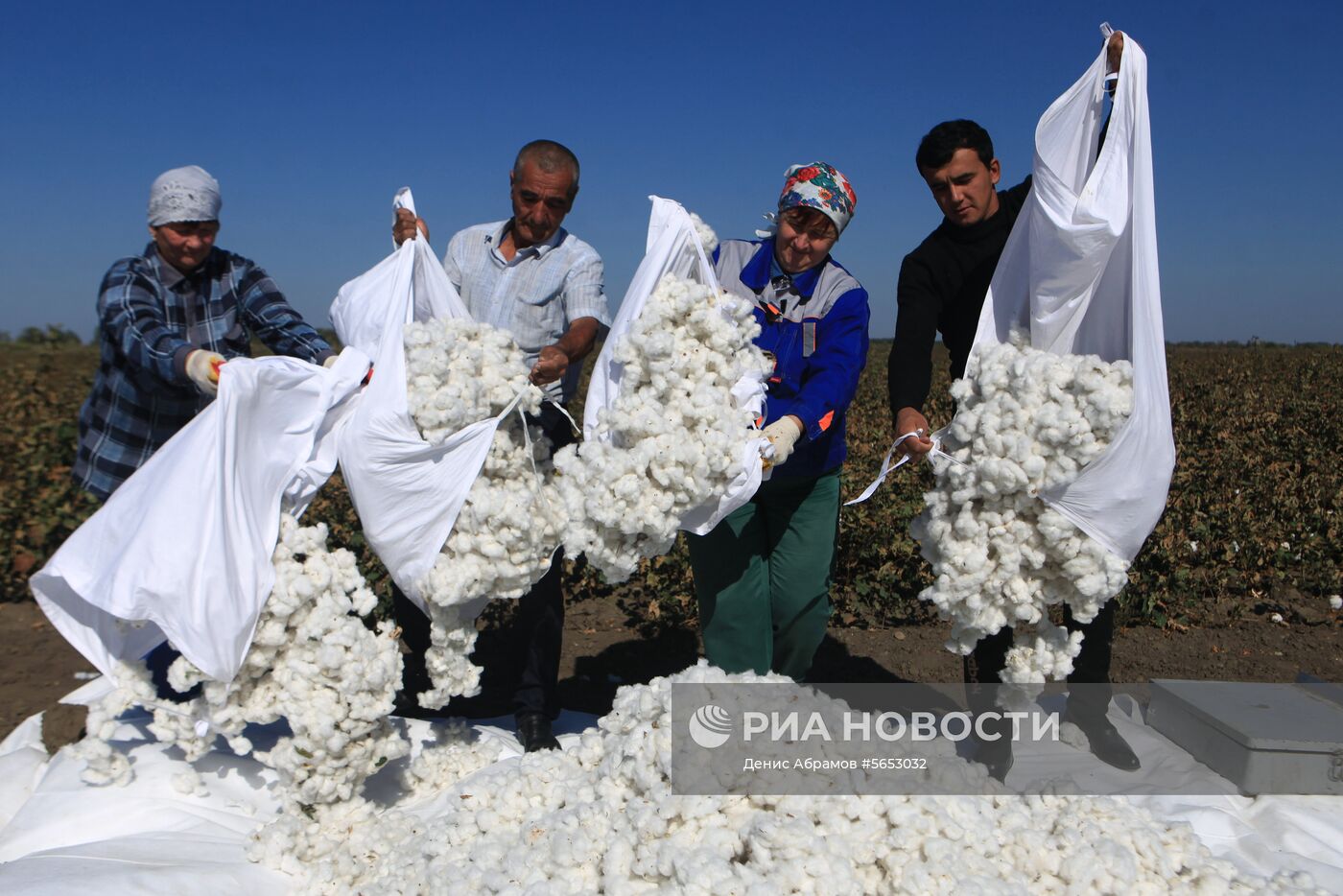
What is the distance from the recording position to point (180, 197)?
268 centimetres

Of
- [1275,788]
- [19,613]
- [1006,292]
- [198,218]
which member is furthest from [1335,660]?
[19,613]

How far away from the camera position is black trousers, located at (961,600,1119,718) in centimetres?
292

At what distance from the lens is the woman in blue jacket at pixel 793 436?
8.82 ft

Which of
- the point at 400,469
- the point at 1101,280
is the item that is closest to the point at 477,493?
the point at 400,469

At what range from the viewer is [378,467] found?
2.53 m

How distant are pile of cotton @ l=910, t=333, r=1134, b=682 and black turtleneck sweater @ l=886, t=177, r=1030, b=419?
13.1 inches

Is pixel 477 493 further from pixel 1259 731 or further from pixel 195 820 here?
pixel 1259 731

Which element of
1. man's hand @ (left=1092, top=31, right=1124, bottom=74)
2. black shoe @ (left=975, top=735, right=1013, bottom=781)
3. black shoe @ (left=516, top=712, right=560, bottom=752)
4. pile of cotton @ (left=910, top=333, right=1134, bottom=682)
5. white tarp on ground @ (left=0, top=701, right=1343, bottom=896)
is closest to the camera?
white tarp on ground @ (left=0, top=701, right=1343, bottom=896)

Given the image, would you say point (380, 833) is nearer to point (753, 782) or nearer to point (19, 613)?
point (753, 782)

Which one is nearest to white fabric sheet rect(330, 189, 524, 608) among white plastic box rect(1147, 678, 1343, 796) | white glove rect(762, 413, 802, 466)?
white glove rect(762, 413, 802, 466)

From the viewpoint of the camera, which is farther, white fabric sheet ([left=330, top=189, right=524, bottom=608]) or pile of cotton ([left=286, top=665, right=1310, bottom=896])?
white fabric sheet ([left=330, top=189, right=524, bottom=608])

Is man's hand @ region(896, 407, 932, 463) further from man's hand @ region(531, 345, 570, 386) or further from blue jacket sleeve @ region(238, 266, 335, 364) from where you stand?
blue jacket sleeve @ region(238, 266, 335, 364)

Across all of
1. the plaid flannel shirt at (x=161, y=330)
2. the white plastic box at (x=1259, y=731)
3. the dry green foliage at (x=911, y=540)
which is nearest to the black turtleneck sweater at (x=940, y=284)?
the white plastic box at (x=1259, y=731)

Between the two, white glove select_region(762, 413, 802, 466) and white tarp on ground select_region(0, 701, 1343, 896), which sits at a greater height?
white glove select_region(762, 413, 802, 466)
